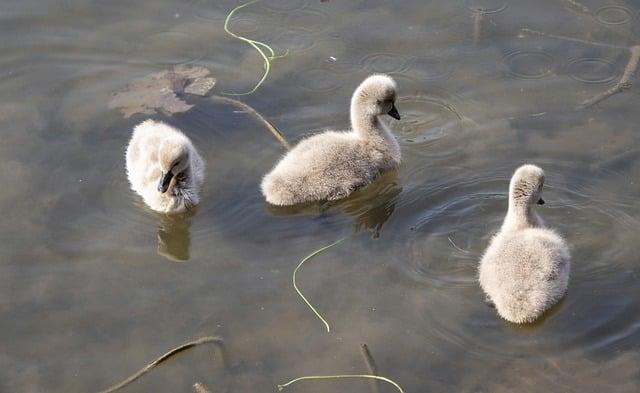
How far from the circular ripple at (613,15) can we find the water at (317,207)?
0.02m

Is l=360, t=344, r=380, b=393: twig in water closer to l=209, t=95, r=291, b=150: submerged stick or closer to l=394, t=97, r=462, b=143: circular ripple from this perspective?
l=209, t=95, r=291, b=150: submerged stick

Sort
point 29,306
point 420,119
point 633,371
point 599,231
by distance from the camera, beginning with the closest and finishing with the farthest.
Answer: point 633,371 < point 29,306 < point 599,231 < point 420,119

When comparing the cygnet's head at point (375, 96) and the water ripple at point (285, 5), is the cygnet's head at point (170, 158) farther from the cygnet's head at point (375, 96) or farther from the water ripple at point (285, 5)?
the water ripple at point (285, 5)

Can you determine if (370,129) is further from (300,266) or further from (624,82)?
(624,82)

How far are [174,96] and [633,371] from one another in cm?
418

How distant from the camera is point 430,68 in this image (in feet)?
27.1

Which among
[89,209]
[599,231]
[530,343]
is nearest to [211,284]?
[89,209]

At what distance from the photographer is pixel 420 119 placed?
7.83 metres

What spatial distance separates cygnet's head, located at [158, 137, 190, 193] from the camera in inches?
267

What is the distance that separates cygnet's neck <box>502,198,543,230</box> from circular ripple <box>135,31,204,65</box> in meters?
3.29

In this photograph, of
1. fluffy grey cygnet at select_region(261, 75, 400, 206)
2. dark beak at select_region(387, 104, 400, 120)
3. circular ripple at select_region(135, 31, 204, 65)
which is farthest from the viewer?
circular ripple at select_region(135, 31, 204, 65)

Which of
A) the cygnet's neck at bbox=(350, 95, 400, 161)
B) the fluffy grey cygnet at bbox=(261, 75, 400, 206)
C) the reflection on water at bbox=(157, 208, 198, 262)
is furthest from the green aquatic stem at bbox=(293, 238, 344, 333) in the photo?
the cygnet's neck at bbox=(350, 95, 400, 161)

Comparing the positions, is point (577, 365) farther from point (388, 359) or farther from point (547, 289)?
point (388, 359)

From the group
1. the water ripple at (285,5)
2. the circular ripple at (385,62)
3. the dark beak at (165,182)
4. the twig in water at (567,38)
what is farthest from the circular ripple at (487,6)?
the dark beak at (165,182)
